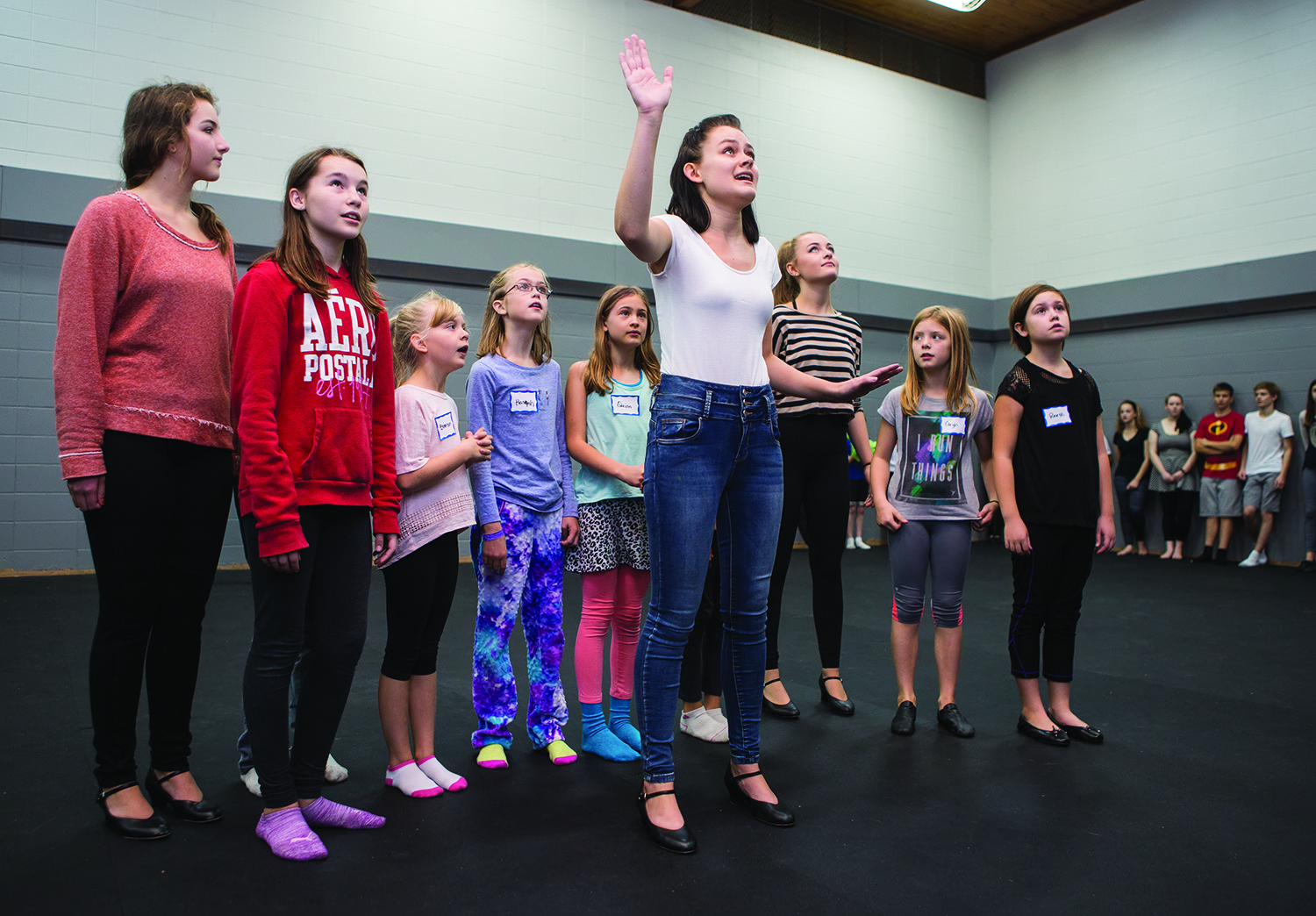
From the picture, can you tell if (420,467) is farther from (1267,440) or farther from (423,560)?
(1267,440)

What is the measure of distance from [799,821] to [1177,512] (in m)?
7.21

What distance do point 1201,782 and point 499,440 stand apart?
200 centimetres

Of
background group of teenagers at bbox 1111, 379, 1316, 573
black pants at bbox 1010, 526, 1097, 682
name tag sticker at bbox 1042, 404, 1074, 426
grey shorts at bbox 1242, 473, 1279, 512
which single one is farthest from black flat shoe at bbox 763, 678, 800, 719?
grey shorts at bbox 1242, 473, 1279, 512

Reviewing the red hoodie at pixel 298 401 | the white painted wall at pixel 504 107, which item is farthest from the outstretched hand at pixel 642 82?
the white painted wall at pixel 504 107

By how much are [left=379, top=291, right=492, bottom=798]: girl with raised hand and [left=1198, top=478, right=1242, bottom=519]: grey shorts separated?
7360 millimetres

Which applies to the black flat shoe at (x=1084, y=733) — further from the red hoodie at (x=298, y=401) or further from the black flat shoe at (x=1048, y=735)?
the red hoodie at (x=298, y=401)

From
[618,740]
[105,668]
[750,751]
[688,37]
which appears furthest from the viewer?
[688,37]

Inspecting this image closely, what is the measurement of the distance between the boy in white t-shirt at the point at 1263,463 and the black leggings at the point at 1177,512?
430 millimetres

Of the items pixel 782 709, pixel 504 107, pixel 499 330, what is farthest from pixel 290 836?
pixel 504 107

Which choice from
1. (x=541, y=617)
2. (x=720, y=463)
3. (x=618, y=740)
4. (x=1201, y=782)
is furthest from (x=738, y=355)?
(x=1201, y=782)

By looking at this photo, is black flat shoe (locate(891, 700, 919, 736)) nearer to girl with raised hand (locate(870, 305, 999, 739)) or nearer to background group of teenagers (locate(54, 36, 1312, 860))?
girl with raised hand (locate(870, 305, 999, 739))

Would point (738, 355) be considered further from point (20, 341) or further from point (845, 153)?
point (845, 153)

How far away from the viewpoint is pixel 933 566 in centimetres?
268

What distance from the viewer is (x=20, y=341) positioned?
5.57 meters
